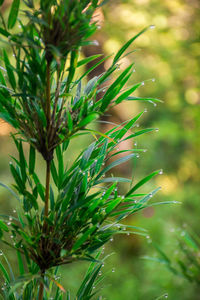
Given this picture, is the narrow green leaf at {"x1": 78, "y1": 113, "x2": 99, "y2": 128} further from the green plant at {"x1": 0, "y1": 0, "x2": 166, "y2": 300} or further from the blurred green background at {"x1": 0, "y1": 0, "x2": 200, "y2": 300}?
the blurred green background at {"x1": 0, "y1": 0, "x2": 200, "y2": 300}

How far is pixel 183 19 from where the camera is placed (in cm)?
250

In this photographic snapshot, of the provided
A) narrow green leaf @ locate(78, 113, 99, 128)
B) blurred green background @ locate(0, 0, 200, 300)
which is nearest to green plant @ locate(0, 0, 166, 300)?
narrow green leaf @ locate(78, 113, 99, 128)

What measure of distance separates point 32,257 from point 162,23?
7.49ft

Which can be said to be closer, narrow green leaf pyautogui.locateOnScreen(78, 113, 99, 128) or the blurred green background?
narrow green leaf pyautogui.locateOnScreen(78, 113, 99, 128)

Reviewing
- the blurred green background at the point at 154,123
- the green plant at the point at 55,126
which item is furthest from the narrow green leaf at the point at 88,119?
the blurred green background at the point at 154,123

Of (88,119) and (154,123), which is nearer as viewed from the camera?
(88,119)

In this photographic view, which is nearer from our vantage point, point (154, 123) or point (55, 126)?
point (55, 126)

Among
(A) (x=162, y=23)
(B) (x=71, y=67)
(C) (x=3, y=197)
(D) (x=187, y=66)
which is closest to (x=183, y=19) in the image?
(A) (x=162, y=23)

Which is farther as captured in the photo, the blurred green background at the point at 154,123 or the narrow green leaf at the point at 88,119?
the blurred green background at the point at 154,123

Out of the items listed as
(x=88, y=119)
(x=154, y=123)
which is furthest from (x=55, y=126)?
(x=154, y=123)

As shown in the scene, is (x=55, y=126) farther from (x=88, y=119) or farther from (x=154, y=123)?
(x=154, y=123)

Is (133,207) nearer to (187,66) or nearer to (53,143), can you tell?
(53,143)

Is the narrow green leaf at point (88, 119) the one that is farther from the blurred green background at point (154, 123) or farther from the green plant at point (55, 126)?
the blurred green background at point (154, 123)

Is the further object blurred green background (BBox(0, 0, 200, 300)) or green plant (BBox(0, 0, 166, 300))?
blurred green background (BBox(0, 0, 200, 300))
